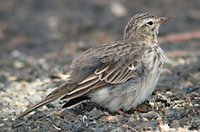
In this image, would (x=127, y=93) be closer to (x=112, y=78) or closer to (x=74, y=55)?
(x=112, y=78)

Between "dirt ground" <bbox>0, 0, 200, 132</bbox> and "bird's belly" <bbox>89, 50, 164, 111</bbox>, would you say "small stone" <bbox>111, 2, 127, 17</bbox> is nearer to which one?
"dirt ground" <bbox>0, 0, 200, 132</bbox>

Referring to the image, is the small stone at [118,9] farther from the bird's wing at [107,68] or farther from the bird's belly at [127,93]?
the bird's belly at [127,93]

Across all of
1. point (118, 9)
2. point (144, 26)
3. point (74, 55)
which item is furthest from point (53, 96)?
point (118, 9)

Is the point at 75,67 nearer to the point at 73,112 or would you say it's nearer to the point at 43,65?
the point at 73,112

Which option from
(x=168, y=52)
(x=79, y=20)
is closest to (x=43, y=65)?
(x=168, y=52)

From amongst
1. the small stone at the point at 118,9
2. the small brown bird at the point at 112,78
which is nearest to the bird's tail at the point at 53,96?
the small brown bird at the point at 112,78

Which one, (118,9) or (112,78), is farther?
(118,9)
